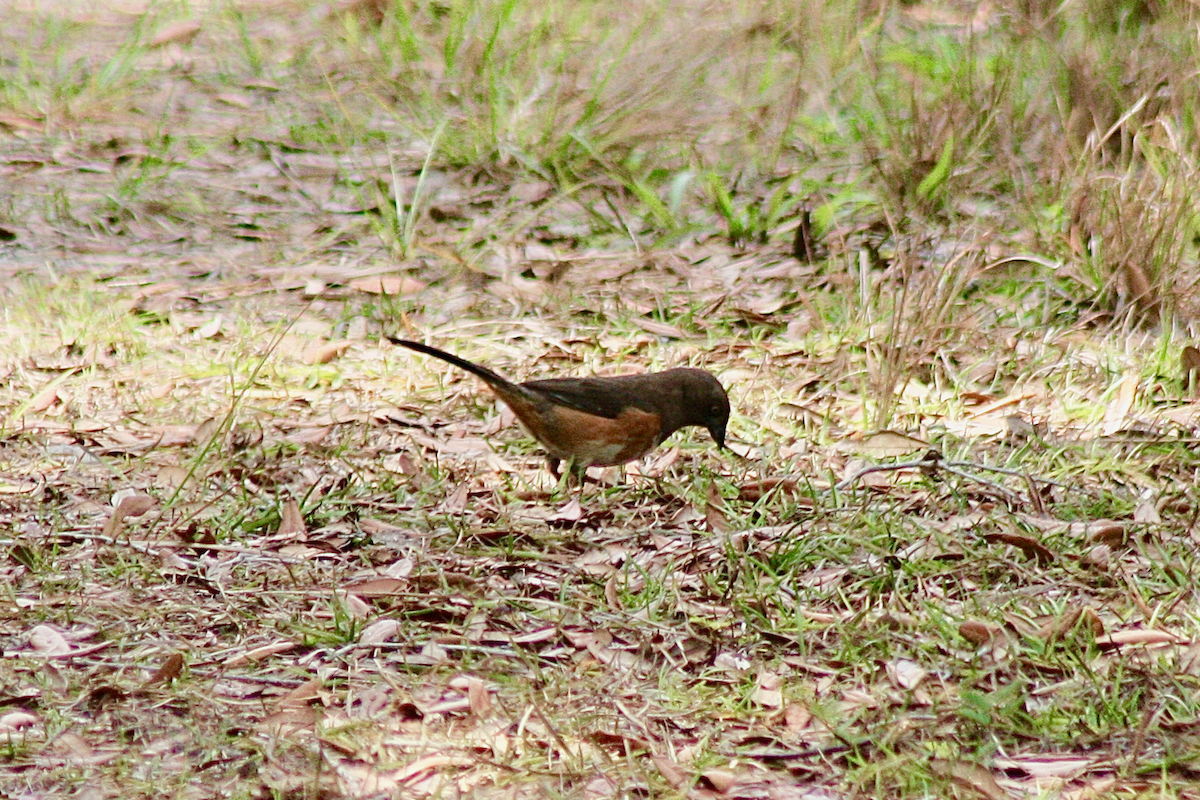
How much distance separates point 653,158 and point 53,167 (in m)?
2.60

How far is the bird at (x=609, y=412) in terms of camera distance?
421 cm

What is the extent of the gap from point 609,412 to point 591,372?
87 centimetres

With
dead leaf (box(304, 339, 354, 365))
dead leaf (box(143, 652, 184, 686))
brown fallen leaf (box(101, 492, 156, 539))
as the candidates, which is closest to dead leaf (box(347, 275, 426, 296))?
dead leaf (box(304, 339, 354, 365))

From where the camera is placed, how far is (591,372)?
201 inches

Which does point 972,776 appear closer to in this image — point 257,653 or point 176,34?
point 257,653

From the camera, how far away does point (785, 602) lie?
3.48m

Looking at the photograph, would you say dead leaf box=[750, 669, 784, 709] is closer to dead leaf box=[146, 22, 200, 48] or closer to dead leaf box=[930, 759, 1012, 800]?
dead leaf box=[930, 759, 1012, 800]

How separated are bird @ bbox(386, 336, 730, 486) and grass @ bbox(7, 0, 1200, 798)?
12 cm

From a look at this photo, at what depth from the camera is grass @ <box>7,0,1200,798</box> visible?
2990 millimetres

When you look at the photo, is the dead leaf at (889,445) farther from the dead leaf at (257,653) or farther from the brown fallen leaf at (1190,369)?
the dead leaf at (257,653)

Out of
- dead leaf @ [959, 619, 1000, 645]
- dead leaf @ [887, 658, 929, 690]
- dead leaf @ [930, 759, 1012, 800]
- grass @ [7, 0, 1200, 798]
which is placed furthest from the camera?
dead leaf @ [959, 619, 1000, 645]

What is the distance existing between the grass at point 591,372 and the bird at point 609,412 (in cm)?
12

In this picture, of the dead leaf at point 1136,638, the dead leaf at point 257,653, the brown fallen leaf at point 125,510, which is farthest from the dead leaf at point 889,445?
the brown fallen leaf at point 125,510

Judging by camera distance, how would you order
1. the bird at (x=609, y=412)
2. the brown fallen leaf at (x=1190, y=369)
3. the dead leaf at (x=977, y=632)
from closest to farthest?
the dead leaf at (x=977, y=632) → the bird at (x=609, y=412) → the brown fallen leaf at (x=1190, y=369)
